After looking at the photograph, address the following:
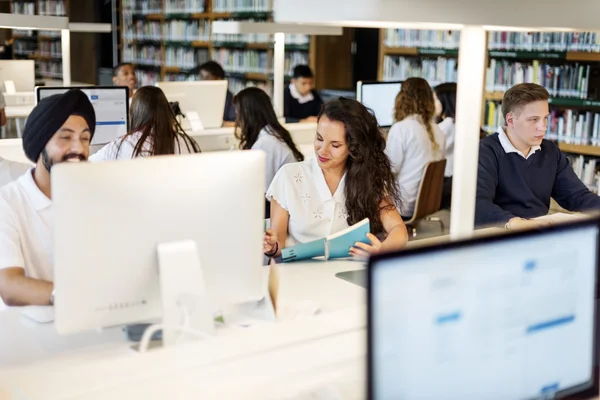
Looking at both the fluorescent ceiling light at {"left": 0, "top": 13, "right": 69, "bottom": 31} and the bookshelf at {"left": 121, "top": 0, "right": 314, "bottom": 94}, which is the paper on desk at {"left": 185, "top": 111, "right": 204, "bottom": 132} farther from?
the bookshelf at {"left": 121, "top": 0, "right": 314, "bottom": 94}

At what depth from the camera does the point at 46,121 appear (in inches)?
85.5

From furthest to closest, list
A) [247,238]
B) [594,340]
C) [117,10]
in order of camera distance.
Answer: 1. [117,10]
2. [247,238]
3. [594,340]

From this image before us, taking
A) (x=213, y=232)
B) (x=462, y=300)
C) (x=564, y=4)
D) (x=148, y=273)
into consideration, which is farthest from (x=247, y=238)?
(x=564, y=4)

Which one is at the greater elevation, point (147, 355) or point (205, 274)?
point (205, 274)

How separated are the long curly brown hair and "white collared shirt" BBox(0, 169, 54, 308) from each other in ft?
9.62

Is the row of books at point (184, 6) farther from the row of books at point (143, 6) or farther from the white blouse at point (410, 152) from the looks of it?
the white blouse at point (410, 152)

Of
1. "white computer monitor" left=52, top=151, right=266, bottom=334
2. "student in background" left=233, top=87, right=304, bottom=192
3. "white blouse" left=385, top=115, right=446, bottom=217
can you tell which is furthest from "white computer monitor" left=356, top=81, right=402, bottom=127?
"white computer monitor" left=52, top=151, right=266, bottom=334

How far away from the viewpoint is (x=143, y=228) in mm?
1579

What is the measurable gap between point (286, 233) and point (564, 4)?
50.9 inches

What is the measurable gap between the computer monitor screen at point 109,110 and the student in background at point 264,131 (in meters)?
0.89

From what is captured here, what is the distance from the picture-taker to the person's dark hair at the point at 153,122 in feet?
11.3

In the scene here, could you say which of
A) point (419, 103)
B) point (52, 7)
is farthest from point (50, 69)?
point (419, 103)

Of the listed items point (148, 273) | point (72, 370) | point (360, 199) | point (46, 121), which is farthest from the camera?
point (360, 199)

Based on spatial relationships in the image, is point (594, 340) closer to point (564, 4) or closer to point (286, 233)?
point (564, 4)
